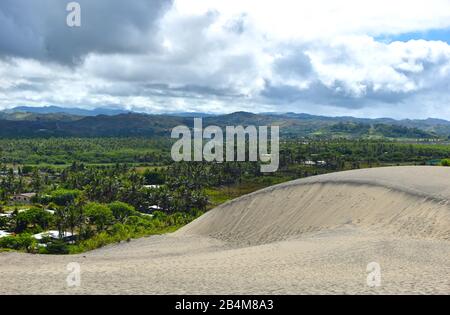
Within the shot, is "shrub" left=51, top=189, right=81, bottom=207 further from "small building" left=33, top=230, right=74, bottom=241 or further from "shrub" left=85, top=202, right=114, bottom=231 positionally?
"small building" left=33, top=230, right=74, bottom=241

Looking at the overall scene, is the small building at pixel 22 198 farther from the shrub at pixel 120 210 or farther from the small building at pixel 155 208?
the shrub at pixel 120 210

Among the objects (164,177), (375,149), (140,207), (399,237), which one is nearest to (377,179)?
(399,237)

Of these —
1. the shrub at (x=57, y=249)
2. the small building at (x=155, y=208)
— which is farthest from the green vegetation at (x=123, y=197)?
the small building at (x=155, y=208)

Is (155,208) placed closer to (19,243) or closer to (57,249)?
(57,249)

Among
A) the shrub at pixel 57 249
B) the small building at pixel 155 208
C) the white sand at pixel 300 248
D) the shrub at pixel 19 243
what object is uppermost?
the white sand at pixel 300 248

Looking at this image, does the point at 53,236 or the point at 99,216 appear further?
the point at 99,216

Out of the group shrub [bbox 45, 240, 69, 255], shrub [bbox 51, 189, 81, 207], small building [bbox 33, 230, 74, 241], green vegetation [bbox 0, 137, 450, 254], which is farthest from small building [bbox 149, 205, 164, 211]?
shrub [bbox 45, 240, 69, 255]

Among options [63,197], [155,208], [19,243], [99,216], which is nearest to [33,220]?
[99,216]
